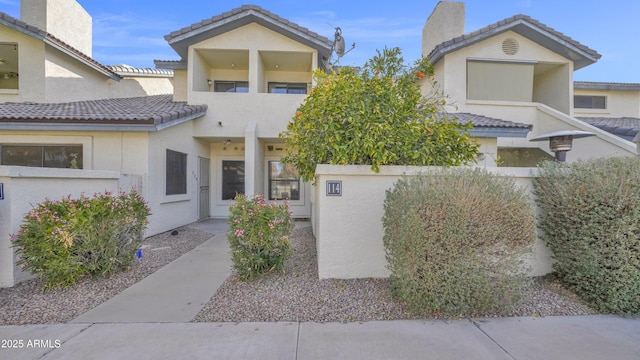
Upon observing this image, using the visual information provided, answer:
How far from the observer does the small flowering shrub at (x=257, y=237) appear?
16.3 feet

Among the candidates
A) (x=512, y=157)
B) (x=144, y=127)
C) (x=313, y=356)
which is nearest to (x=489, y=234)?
(x=313, y=356)

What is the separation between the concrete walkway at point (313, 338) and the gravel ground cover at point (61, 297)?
23cm

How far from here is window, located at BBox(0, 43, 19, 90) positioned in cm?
1112

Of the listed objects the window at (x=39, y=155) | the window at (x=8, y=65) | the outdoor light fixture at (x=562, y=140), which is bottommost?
the window at (x=39, y=155)

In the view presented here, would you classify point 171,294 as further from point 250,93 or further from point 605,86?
point 605,86

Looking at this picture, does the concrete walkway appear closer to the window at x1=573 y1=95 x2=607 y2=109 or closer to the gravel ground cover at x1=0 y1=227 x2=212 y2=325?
the gravel ground cover at x1=0 y1=227 x2=212 y2=325

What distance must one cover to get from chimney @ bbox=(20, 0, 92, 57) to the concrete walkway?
13.5 m

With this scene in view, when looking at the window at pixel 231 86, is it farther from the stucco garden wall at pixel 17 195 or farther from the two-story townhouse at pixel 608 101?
the two-story townhouse at pixel 608 101

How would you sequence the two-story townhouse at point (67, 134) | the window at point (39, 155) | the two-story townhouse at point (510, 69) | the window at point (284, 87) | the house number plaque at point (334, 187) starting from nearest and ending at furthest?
the house number plaque at point (334, 187)
the two-story townhouse at point (67, 134)
the window at point (39, 155)
the two-story townhouse at point (510, 69)
the window at point (284, 87)

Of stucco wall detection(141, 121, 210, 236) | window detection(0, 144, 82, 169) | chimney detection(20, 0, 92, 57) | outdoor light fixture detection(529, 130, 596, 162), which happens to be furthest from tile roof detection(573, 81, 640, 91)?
chimney detection(20, 0, 92, 57)

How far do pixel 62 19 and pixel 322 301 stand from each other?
15.9m

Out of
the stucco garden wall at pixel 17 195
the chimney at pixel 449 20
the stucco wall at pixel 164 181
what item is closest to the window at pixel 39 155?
the stucco wall at pixel 164 181

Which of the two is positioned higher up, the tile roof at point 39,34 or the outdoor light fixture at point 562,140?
the tile roof at point 39,34

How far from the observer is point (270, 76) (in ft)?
41.4
